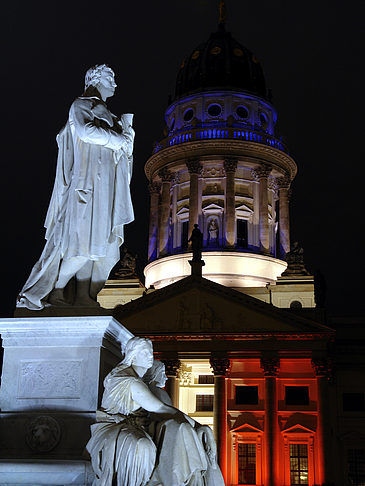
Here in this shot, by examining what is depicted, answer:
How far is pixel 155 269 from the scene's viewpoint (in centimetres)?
5866

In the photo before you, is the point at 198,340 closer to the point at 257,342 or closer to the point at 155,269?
the point at 257,342

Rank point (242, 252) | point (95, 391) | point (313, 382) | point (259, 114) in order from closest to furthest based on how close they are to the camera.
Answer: point (95, 391)
point (313, 382)
point (242, 252)
point (259, 114)

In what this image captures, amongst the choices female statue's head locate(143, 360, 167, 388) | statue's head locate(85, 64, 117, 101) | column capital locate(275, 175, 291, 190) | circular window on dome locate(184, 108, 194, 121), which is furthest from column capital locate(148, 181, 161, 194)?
female statue's head locate(143, 360, 167, 388)

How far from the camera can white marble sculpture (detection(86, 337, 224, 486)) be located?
187 inches

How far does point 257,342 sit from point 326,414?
551 centimetres

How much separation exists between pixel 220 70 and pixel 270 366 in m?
29.2

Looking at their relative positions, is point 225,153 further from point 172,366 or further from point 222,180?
point 172,366

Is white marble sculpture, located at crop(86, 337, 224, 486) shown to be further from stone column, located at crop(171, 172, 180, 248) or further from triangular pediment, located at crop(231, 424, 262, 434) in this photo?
stone column, located at crop(171, 172, 180, 248)

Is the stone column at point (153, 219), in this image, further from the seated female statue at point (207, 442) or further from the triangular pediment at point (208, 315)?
the seated female statue at point (207, 442)

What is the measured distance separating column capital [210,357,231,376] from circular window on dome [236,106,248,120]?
81.3ft

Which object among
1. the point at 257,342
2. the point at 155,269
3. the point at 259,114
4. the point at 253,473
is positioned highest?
the point at 259,114

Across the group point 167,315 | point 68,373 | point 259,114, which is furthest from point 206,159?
point 68,373

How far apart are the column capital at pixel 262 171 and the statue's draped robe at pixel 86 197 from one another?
53.2 metres

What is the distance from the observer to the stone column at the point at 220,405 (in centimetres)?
4294
